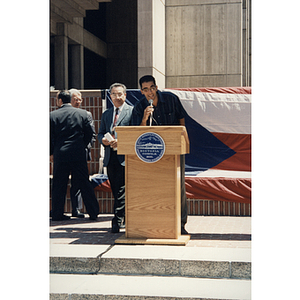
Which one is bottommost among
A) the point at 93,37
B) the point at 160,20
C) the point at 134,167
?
the point at 134,167

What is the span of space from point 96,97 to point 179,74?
390 centimetres

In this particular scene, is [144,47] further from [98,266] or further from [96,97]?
[98,266]

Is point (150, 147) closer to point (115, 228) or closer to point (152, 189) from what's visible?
point (152, 189)

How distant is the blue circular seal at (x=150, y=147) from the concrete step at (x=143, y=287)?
1315 millimetres

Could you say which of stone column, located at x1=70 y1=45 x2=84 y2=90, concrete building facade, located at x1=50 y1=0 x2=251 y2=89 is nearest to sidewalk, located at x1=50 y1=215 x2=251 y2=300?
concrete building facade, located at x1=50 y1=0 x2=251 y2=89

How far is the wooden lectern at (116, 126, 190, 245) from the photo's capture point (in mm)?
5199

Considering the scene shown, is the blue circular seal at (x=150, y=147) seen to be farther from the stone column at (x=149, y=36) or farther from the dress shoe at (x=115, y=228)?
the stone column at (x=149, y=36)

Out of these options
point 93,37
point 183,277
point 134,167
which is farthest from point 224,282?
point 93,37

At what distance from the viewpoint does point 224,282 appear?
440 centimetres

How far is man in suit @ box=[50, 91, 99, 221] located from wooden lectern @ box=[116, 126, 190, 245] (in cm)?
191

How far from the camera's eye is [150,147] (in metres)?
5.21

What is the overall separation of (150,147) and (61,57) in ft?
43.1

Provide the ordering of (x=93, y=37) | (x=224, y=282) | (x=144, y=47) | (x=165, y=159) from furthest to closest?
(x=93, y=37) < (x=144, y=47) < (x=165, y=159) < (x=224, y=282)

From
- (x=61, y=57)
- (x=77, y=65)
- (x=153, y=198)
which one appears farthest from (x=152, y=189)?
(x=77, y=65)
